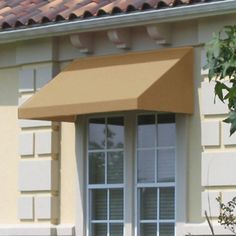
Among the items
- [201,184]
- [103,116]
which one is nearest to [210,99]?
[201,184]

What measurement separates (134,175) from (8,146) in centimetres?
198

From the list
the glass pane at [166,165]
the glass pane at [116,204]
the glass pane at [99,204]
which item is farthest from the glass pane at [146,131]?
the glass pane at [99,204]

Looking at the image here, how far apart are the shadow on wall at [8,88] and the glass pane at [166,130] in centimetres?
223

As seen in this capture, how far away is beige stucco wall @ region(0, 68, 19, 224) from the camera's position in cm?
1184

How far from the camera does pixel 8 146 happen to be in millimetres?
11961

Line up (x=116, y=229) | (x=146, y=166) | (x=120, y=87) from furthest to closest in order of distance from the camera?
Result: (x=116, y=229) → (x=146, y=166) → (x=120, y=87)

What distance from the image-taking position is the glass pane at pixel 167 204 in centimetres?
1048

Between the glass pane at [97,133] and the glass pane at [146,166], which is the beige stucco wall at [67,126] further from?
the glass pane at [146,166]

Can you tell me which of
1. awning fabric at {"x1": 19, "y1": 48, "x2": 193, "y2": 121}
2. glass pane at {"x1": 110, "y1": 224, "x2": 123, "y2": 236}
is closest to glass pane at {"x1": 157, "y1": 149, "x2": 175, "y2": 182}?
awning fabric at {"x1": 19, "y1": 48, "x2": 193, "y2": 121}

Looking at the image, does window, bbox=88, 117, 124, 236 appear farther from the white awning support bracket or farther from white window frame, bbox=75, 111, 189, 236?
the white awning support bracket

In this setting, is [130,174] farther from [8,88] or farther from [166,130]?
[8,88]

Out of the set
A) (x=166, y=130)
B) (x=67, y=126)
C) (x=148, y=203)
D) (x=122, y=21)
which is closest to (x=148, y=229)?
(x=148, y=203)

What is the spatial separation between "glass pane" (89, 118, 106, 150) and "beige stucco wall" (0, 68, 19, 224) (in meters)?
1.10

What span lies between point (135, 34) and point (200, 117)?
1.33 meters
